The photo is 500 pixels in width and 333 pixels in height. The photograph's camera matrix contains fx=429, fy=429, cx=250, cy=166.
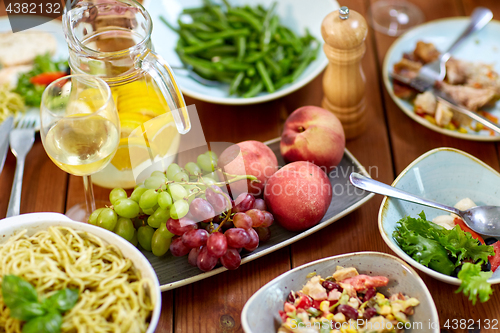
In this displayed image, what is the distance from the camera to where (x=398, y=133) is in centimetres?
108

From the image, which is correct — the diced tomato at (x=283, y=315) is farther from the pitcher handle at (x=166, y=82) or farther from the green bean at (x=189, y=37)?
the green bean at (x=189, y=37)

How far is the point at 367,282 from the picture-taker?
0.72 m

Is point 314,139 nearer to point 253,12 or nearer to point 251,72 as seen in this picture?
point 251,72

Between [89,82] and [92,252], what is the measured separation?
303 mm

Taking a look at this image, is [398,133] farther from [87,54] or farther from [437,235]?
[87,54]

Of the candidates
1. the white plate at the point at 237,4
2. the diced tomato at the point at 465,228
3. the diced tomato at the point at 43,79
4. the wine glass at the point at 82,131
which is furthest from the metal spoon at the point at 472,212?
the diced tomato at the point at 43,79

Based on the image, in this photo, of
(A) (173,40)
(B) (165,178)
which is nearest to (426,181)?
(B) (165,178)

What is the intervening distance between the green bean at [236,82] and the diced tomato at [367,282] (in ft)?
1.88

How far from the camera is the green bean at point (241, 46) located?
1.15 m

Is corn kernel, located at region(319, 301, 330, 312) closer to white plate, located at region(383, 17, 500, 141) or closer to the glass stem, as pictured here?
the glass stem

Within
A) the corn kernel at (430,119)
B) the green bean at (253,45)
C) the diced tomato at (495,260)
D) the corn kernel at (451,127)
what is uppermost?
the green bean at (253,45)

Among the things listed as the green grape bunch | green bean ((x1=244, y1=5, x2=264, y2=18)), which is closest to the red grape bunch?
the green grape bunch

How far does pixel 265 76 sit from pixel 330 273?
0.55 meters

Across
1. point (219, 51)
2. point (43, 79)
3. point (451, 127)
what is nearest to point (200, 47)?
point (219, 51)
